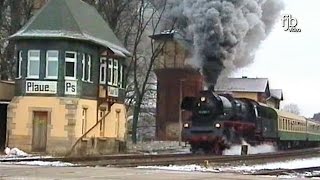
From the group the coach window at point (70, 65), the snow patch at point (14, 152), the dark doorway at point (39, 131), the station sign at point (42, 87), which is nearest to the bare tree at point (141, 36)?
the coach window at point (70, 65)

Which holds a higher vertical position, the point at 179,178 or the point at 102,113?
the point at 102,113

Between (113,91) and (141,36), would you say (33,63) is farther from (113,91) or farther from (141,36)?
(141,36)

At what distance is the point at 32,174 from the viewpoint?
17.3 meters

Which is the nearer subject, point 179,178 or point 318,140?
point 179,178

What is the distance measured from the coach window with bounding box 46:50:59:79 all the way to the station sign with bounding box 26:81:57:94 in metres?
0.40

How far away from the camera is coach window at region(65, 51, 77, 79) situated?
118ft

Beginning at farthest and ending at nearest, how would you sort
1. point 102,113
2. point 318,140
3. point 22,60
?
point 318,140, point 102,113, point 22,60

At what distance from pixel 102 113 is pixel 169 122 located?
32.4m

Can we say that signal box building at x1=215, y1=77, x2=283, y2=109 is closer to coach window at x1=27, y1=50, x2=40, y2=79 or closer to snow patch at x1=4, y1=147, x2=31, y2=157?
coach window at x1=27, y1=50, x2=40, y2=79

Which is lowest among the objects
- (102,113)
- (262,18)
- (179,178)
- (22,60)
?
(179,178)

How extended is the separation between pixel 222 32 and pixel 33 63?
10.6 meters

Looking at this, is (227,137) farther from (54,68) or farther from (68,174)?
(68,174)

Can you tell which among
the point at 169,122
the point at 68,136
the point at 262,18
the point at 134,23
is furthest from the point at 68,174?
the point at 169,122

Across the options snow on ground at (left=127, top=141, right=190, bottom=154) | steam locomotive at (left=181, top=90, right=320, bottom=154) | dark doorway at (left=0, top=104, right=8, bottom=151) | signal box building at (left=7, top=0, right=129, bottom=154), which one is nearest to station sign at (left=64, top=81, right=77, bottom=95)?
signal box building at (left=7, top=0, right=129, bottom=154)
